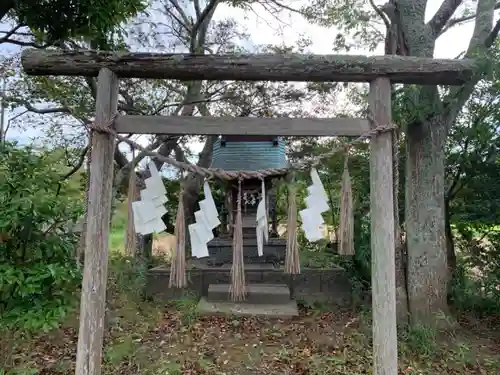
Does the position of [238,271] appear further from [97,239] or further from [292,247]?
[97,239]

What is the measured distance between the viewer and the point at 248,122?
2553 mm

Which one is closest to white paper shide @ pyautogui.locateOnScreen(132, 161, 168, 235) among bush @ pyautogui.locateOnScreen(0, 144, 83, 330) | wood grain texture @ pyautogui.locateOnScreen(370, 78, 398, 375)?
bush @ pyautogui.locateOnScreen(0, 144, 83, 330)

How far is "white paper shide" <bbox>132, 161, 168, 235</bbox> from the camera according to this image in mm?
2551

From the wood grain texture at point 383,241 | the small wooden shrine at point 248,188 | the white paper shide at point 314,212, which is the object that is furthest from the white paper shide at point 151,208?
the small wooden shrine at point 248,188

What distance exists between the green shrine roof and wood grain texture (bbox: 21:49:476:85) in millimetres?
4158

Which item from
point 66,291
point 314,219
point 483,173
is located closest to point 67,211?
point 66,291

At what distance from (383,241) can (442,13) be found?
370 centimetres

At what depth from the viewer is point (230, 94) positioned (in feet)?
25.2

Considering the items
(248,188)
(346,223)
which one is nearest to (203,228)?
(346,223)

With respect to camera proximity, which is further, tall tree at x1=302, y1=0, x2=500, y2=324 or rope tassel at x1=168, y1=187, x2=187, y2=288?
tall tree at x1=302, y1=0, x2=500, y2=324

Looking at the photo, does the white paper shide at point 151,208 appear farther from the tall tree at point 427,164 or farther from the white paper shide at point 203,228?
the tall tree at point 427,164

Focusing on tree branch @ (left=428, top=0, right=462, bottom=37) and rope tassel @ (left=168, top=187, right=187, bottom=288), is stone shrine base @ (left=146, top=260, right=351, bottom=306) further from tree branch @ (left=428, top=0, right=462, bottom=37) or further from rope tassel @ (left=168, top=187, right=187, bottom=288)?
tree branch @ (left=428, top=0, right=462, bottom=37)

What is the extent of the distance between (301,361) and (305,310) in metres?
1.86

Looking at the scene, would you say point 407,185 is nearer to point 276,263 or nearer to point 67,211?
point 276,263
